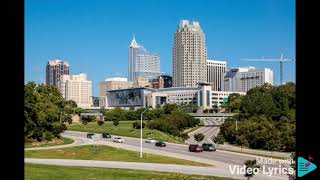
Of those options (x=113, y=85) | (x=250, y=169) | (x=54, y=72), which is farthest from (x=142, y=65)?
(x=250, y=169)

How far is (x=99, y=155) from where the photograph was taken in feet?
99.1

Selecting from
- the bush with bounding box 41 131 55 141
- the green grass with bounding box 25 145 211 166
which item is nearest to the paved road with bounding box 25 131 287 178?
the green grass with bounding box 25 145 211 166

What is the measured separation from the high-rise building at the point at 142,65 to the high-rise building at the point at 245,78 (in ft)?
68.8

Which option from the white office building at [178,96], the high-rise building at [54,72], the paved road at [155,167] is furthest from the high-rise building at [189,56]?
the paved road at [155,167]

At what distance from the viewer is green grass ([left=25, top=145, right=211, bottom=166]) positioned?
2753 cm

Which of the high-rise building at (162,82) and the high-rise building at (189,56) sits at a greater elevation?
the high-rise building at (189,56)

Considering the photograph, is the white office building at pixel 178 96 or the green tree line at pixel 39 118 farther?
the white office building at pixel 178 96

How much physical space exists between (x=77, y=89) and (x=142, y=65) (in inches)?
1083

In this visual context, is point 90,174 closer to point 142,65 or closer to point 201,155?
point 201,155

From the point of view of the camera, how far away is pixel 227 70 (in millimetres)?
132875

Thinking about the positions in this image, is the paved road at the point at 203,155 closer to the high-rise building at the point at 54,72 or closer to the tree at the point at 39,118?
the tree at the point at 39,118

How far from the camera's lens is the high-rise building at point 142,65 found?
13125 centimetres

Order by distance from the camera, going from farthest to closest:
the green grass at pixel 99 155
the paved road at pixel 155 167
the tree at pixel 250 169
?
the green grass at pixel 99 155
the paved road at pixel 155 167
the tree at pixel 250 169
